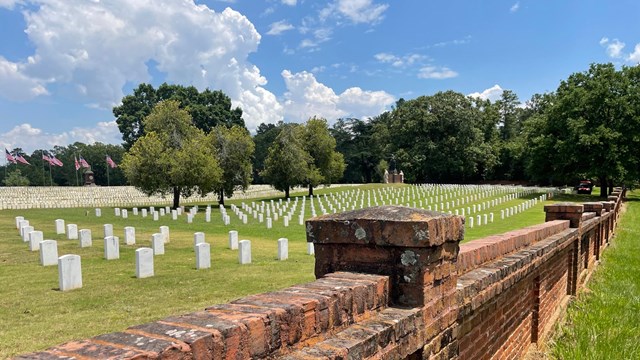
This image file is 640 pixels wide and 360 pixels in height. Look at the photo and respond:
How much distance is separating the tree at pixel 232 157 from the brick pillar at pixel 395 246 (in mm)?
33690

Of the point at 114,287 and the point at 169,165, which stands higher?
the point at 169,165

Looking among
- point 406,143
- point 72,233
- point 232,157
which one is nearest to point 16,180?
point 232,157

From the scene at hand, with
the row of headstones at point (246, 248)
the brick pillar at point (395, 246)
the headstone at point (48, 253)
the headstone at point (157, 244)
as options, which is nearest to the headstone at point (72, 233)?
the headstone at point (157, 244)

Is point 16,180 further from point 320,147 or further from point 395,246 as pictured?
point 395,246

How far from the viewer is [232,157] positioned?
36500mm

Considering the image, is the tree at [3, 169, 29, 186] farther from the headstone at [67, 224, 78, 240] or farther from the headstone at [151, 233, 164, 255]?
the headstone at [151, 233, 164, 255]

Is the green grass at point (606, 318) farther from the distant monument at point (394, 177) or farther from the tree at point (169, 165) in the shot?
the distant monument at point (394, 177)

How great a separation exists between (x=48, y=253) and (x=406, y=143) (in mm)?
69899

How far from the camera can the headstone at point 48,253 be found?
10.5 metres

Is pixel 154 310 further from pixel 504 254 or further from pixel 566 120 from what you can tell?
pixel 566 120

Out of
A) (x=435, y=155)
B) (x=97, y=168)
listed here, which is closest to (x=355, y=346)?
(x=435, y=155)

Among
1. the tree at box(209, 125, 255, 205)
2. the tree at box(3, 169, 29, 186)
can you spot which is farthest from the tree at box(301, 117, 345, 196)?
the tree at box(3, 169, 29, 186)

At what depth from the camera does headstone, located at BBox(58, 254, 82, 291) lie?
8.12 m

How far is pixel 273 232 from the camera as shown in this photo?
1964cm
